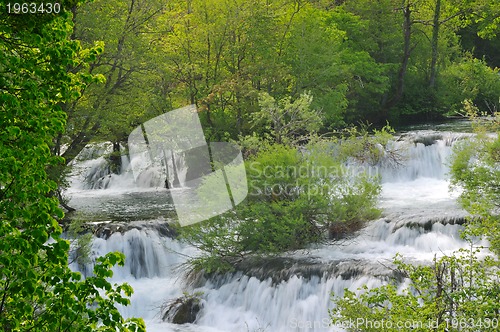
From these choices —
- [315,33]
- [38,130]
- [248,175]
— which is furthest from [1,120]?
[315,33]

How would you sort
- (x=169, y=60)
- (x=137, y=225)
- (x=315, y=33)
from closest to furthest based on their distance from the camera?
(x=137, y=225)
(x=169, y=60)
(x=315, y=33)

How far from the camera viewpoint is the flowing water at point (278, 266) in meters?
12.5

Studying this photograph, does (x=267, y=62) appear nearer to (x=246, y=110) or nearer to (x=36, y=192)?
(x=246, y=110)

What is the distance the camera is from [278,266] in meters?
13.5

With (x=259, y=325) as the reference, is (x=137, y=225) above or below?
above

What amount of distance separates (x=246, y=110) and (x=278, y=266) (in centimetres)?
1071

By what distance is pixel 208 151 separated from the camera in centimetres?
2295

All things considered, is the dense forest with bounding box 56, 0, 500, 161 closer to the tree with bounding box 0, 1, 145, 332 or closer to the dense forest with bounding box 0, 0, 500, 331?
the dense forest with bounding box 0, 0, 500, 331

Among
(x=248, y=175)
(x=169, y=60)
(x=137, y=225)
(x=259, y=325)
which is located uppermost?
(x=169, y=60)

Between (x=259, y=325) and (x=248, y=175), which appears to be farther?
(x=248, y=175)

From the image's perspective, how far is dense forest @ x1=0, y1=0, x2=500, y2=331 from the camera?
505cm

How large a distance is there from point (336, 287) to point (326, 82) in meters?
14.1

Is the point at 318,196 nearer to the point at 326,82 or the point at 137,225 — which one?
the point at 137,225

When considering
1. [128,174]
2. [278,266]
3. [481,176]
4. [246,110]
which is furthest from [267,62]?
[481,176]
